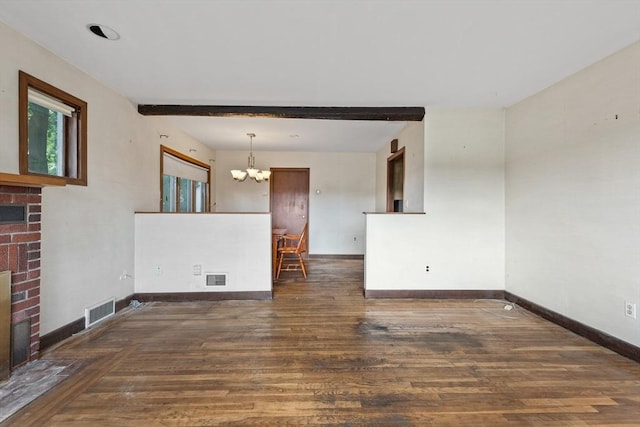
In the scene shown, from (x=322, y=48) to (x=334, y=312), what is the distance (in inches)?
102

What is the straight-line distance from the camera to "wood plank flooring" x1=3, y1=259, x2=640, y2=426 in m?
1.60

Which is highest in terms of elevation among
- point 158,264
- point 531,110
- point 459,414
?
point 531,110

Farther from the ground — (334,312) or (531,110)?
(531,110)

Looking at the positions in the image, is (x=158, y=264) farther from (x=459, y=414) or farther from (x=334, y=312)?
(x=459, y=414)

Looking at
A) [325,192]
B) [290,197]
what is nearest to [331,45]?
[325,192]

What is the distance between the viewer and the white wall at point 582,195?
223cm

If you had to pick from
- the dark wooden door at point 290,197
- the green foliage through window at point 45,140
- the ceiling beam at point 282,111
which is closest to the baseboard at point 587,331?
the ceiling beam at point 282,111

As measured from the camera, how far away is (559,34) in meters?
2.08

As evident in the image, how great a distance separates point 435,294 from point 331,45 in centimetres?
308

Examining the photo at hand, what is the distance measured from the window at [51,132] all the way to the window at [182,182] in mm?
1377

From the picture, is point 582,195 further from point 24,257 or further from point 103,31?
point 24,257

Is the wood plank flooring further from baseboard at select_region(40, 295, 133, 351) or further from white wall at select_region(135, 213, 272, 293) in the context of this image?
white wall at select_region(135, 213, 272, 293)

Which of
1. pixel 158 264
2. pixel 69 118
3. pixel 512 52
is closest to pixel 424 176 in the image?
pixel 512 52

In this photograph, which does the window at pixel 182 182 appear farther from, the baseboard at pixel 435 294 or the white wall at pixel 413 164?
the white wall at pixel 413 164
